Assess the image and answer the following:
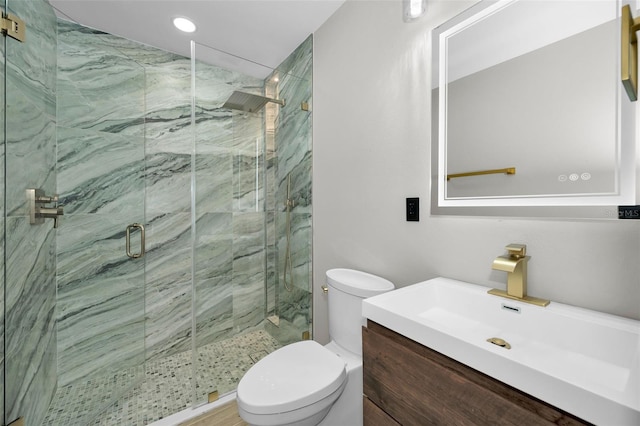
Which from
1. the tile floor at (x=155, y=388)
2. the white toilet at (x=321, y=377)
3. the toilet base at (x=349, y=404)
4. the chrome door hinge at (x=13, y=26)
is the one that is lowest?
the tile floor at (x=155, y=388)

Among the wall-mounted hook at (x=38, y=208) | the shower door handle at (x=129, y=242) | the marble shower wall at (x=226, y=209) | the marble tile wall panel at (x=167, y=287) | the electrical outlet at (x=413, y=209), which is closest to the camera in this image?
the electrical outlet at (x=413, y=209)

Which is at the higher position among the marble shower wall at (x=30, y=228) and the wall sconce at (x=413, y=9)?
the wall sconce at (x=413, y=9)

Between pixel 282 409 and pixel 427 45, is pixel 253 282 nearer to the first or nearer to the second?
pixel 282 409

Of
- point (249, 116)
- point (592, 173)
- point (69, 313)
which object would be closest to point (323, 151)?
point (249, 116)

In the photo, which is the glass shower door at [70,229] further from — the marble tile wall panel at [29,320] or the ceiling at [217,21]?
the ceiling at [217,21]

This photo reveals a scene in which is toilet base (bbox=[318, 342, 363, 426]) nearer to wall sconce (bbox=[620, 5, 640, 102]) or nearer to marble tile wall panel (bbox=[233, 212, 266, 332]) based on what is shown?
marble tile wall panel (bbox=[233, 212, 266, 332])

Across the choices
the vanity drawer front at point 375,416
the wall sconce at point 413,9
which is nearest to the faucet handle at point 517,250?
the vanity drawer front at point 375,416

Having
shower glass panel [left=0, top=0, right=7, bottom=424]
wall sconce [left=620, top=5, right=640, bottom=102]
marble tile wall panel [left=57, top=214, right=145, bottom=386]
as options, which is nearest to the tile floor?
marble tile wall panel [left=57, top=214, right=145, bottom=386]

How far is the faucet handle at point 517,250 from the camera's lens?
0.93 metres

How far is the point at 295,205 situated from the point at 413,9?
1.32 m

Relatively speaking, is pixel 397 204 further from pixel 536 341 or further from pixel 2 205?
pixel 2 205

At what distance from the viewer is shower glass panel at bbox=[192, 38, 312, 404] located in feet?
5.53

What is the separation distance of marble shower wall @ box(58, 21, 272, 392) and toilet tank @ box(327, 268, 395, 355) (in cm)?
72

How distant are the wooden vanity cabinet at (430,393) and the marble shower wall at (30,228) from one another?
62.6 inches
